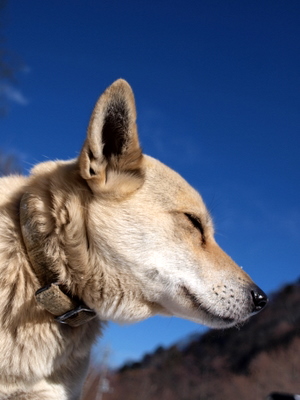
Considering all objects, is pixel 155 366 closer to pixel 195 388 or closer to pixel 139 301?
pixel 195 388

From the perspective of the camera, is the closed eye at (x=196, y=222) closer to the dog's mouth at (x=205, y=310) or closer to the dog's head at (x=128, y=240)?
the dog's head at (x=128, y=240)

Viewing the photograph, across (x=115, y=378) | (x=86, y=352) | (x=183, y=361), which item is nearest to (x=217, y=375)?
(x=183, y=361)

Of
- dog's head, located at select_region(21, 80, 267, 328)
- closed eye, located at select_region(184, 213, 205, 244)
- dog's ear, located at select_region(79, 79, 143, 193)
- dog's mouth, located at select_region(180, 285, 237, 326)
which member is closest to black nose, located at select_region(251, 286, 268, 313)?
dog's head, located at select_region(21, 80, 267, 328)

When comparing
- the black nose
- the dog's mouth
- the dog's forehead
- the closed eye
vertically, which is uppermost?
the dog's forehead

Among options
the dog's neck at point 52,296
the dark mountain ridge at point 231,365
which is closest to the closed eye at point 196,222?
the dog's neck at point 52,296

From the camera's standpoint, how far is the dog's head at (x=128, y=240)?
8.98ft

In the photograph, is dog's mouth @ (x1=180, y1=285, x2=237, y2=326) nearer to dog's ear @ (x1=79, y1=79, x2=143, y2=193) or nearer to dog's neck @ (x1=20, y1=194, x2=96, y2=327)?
dog's neck @ (x1=20, y1=194, x2=96, y2=327)

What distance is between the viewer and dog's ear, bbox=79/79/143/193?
274 centimetres

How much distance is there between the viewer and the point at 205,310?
118 inches

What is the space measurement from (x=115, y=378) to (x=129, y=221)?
40.1m

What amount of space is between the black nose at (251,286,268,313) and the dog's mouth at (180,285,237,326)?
0.66 ft

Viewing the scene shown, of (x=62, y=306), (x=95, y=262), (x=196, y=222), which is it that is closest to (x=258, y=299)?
(x=196, y=222)

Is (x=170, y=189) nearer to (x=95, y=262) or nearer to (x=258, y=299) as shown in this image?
(x=95, y=262)

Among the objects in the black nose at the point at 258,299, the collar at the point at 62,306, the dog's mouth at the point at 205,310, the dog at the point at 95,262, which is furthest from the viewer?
the black nose at the point at 258,299
